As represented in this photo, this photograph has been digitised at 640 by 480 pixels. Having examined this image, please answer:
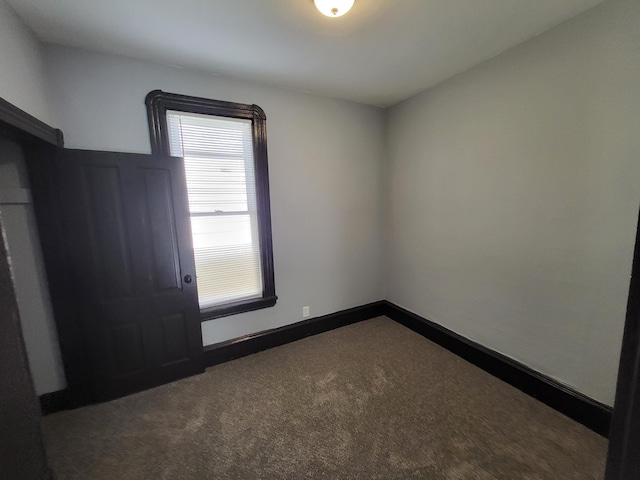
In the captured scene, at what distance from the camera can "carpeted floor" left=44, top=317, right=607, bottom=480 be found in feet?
4.92

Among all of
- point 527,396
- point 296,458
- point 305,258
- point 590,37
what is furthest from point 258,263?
point 590,37

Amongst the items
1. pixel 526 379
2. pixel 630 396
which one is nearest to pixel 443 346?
pixel 526 379

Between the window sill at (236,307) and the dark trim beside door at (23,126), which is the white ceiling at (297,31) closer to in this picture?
the dark trim beside door at (23,126)

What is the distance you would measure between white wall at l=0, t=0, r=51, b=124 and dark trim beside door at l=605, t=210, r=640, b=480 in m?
2.59

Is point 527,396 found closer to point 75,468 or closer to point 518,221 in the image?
point 518,221

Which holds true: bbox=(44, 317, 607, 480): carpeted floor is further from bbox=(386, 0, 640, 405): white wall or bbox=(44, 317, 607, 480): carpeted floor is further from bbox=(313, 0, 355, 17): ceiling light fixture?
bbox=(313, 0, 355, 17): ceiling light fixture

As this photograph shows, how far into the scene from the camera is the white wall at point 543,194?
1.56m

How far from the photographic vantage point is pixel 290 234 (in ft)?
9.21

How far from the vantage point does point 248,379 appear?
229 centimetres

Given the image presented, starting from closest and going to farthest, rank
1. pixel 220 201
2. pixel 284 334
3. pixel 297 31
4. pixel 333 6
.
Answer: pixel 333 6 → pixel 297 31 → pixel 220 201 → pixel 284 334

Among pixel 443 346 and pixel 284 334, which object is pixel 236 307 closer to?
pixel 284 334

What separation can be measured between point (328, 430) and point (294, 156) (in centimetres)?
241

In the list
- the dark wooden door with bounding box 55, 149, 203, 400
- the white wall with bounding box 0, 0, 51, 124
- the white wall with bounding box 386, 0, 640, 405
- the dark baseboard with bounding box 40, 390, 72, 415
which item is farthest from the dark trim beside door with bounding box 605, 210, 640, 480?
the dark baseboard with bounding box 40, 390, 72, 415

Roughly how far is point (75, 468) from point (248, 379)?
3.68 ft
